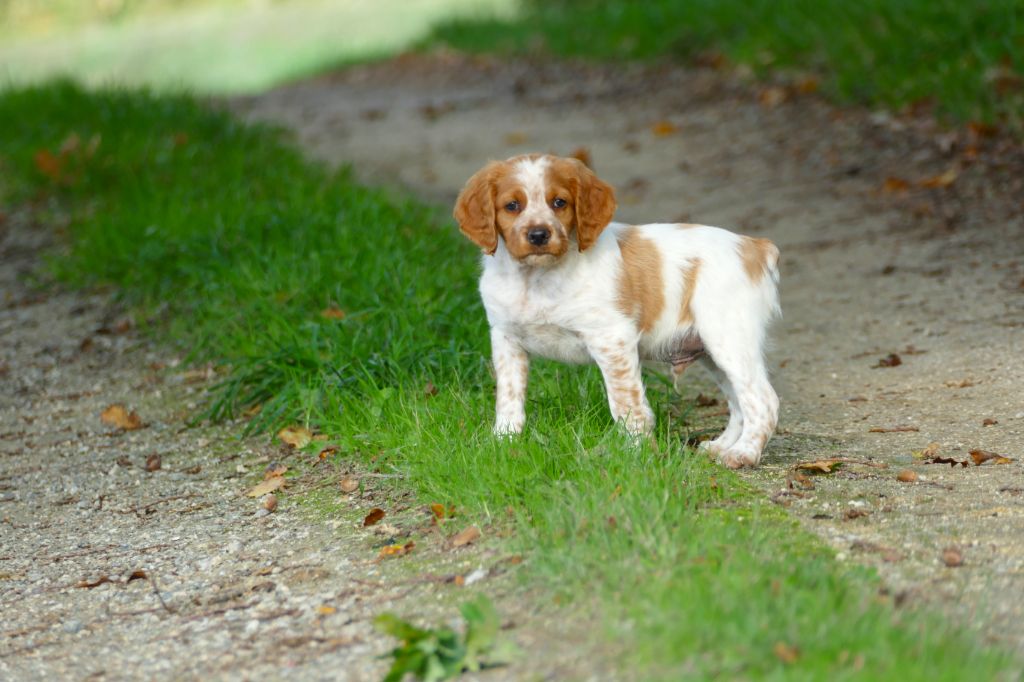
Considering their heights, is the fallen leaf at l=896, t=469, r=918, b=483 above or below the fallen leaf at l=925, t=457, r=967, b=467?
above

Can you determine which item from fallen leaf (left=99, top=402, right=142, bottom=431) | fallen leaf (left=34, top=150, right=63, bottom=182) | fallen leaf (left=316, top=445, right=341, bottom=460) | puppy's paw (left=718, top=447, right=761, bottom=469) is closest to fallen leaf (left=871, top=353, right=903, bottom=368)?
puppy's paw (left=718, top=447, right=761, bottom=469)

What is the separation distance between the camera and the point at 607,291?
176 inches

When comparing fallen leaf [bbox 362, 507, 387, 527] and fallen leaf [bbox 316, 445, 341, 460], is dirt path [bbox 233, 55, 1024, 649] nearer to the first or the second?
fallen leaf [bbox 362, 507, 387, 527]

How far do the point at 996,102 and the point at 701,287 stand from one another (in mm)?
5616

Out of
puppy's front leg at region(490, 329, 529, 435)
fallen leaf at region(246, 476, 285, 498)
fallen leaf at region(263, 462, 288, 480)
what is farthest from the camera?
fallen leaf at region(263, 462, 288, 480)

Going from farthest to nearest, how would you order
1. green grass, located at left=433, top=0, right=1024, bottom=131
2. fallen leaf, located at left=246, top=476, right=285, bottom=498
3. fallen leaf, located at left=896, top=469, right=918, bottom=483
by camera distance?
1. green grass, located at left=433, top=0, right=1024, bottom=131
2. fallen leaf, located at left=246, top=476, right=285, bottom=498
3. fallen leaf, located at left=896, top=469, right=918, bottom=483

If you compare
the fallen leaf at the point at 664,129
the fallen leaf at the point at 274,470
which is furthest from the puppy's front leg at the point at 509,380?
the fallen leaf at the point at 664,129

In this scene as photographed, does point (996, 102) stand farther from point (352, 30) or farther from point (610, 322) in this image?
point (352, 30)

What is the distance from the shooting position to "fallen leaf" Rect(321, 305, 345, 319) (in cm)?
631

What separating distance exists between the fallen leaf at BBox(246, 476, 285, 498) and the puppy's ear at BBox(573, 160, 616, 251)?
151 centimetres

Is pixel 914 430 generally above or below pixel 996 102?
below

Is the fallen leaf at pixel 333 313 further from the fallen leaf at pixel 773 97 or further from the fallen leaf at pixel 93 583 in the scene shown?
the fallen leaf at pixel 773 97

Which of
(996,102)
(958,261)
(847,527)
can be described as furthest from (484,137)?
(847,527)

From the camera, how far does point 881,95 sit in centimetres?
1027
